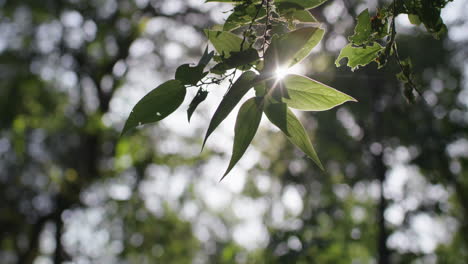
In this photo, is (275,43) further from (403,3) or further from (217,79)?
(403,3)

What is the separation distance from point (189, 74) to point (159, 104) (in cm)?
5

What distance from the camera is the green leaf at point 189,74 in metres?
0.47

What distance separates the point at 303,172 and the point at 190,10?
2.84 metres

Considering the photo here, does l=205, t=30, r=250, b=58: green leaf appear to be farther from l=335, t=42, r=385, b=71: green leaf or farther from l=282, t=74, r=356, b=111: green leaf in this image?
l=335, t=42, r=385, b=71: green leaf

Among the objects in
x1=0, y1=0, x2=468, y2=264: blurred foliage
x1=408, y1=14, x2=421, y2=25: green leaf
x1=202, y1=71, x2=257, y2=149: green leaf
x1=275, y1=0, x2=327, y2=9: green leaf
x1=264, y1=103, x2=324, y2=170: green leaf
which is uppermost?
x1=275, y1=0, x2=327, y2=9: green leaf

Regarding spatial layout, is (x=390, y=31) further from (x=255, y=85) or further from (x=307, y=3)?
(x=255, y=85)

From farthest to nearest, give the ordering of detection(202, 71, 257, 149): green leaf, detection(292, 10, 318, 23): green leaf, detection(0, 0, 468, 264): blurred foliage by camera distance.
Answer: detection(0, 0, 468, 264): blurred foliage, detection(292, 10, 318, 23): green leaf, detection(202, 71, 257, 149): green leaf

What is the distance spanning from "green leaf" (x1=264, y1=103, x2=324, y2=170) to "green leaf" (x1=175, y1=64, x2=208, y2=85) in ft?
0.31

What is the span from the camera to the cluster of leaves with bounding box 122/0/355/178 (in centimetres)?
44

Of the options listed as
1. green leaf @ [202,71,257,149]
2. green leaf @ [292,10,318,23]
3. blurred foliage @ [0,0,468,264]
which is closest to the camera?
green leaf @ [202,71,257,149]

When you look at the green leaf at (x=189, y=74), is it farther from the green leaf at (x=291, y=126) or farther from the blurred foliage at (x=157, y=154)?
the blurred foliage at (x=157, y=154)

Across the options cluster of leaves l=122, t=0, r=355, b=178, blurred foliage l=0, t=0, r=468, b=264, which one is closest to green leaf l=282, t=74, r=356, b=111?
cluster of leaves l=122, t=0, r=355, b=178

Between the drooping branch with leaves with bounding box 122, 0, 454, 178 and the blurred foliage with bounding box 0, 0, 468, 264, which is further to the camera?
the blurred foliage with bounding box 0, 0, 468, 264

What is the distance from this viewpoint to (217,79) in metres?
0.50
